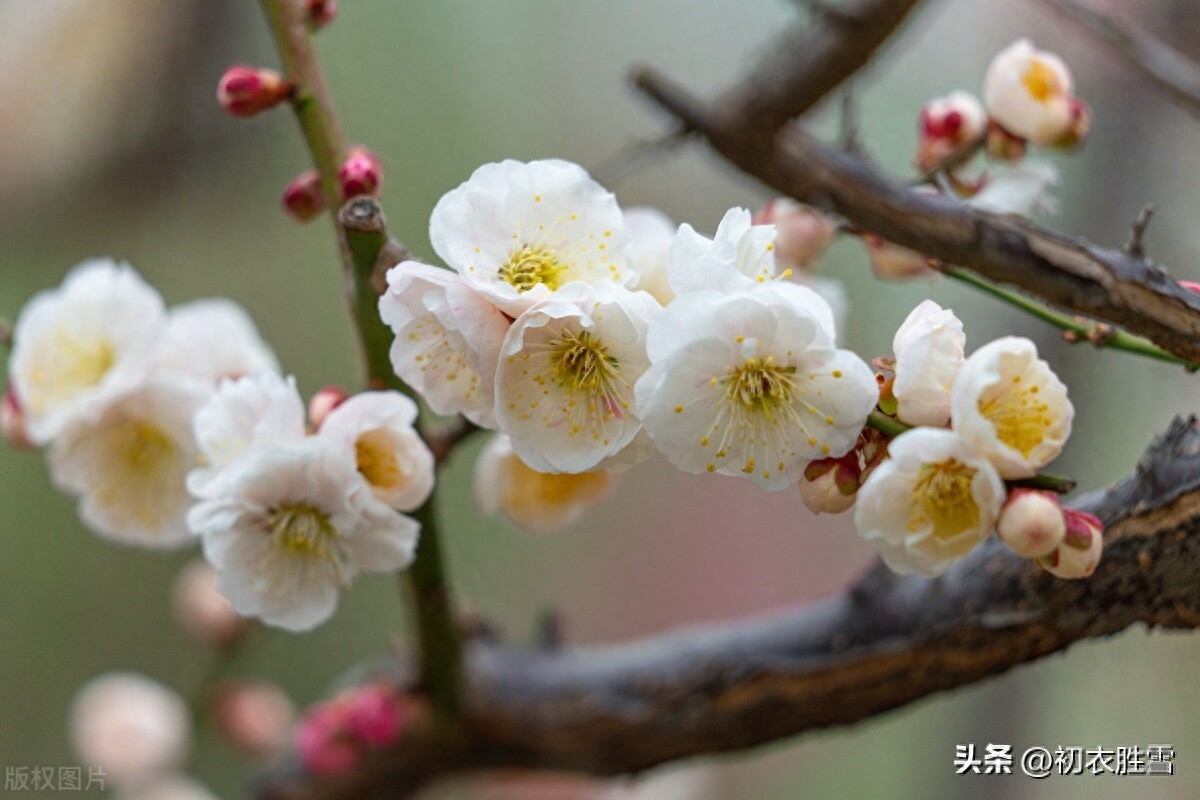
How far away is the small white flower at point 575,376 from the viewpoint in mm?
373

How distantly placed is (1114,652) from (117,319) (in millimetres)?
956

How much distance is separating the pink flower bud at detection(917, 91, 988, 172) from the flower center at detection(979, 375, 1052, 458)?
0.75 feet

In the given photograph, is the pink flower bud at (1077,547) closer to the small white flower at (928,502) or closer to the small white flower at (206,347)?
the small white flower at (928,502)

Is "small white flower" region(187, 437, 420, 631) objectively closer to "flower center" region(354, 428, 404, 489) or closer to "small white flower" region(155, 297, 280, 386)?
"flower center" region(354, 428, 404, 489)

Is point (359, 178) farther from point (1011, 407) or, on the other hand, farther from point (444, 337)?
point (1011, 407)

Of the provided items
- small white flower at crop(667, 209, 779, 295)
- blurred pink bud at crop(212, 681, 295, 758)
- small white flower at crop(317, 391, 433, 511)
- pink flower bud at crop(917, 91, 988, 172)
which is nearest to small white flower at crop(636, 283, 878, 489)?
small white flower at crop(667, 209, 779, 295)

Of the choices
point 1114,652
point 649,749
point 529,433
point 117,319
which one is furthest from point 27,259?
point 1114,652

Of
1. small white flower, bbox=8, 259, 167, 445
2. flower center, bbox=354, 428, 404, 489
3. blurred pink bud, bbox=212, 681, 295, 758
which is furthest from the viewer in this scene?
blurred pink bud, bbox=212, 681, 295, 758

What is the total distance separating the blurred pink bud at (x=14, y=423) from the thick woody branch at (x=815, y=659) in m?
0.33

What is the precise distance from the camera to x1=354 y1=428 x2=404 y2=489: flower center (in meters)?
0.46

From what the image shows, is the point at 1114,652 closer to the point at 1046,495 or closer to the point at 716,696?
the point at 716,696

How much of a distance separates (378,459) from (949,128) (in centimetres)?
35

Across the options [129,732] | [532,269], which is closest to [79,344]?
[532,269]

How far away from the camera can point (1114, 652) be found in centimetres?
104
